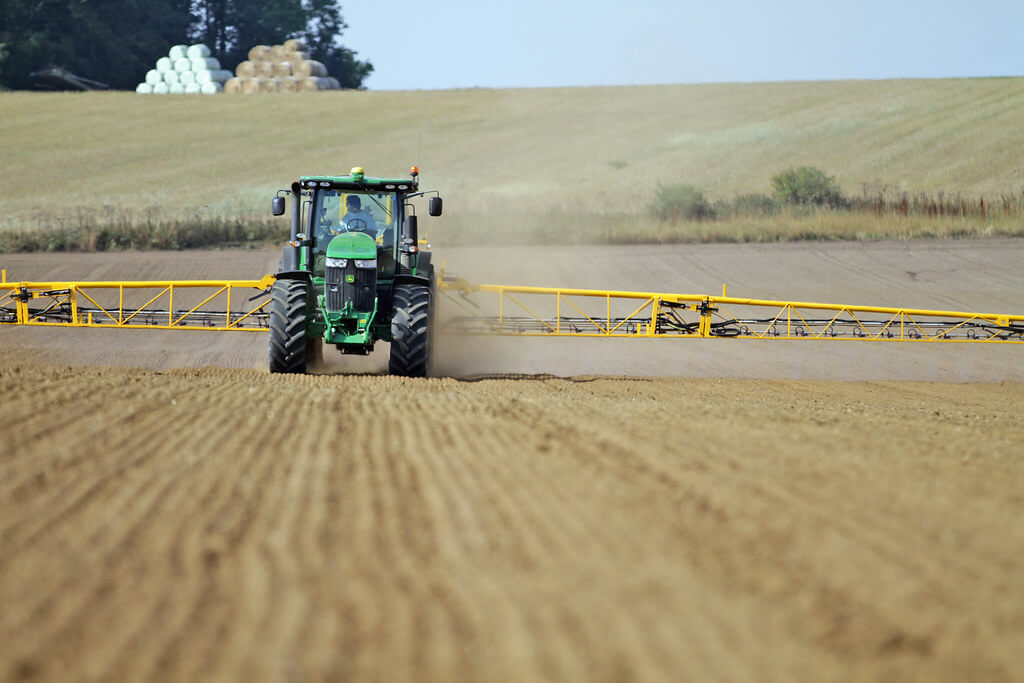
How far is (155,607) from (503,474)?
2317 mm

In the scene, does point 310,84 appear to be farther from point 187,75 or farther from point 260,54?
point 187,75

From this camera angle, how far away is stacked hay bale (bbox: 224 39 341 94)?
53.2m

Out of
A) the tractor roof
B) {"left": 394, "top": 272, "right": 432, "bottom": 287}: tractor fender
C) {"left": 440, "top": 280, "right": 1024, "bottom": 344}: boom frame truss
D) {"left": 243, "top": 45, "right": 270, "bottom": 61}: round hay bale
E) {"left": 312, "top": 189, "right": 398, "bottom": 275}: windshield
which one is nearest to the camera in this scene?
{"left": 394, "top": 272, "right": 432, "bottom": 287}: tractor fender

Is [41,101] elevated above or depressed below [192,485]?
above

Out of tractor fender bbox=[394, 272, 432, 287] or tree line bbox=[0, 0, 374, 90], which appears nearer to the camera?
tractor fender bbox=[394, 272, 432, 287]

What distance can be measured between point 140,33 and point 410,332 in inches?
2207

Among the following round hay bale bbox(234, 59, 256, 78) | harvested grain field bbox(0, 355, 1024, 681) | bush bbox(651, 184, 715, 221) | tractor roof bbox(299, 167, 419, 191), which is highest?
round hay bale bbox(234, 59, 256, 78)

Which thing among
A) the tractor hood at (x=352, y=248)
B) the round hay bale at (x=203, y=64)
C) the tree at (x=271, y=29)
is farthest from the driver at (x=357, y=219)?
the tree at (x=271, y=29)

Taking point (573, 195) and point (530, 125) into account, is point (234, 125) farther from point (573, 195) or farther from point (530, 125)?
point (573, 195)

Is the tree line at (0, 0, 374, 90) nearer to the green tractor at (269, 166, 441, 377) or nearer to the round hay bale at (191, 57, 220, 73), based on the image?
the round hay bale at (191, 57, 220, 73)

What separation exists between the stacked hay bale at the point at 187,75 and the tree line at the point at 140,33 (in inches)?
159

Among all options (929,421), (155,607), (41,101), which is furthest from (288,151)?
(155,607)

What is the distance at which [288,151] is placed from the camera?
37938 millimetres

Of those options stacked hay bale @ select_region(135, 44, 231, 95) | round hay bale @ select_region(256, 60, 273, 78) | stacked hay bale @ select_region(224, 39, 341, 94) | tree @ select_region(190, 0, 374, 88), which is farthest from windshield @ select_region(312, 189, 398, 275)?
tree @ select_region(190, 0, 374, 88)
